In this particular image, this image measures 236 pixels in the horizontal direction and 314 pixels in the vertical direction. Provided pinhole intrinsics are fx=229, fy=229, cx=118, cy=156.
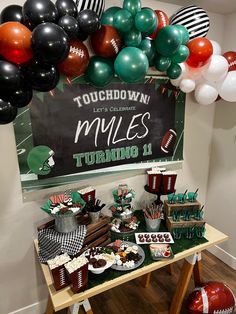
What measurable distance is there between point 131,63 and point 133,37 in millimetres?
190

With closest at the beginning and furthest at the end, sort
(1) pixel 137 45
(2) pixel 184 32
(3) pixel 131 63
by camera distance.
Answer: (3) pixel 131 63 → (1) pixel 137 45 → (2) pixel 184 32

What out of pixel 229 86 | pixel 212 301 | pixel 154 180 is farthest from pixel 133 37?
pixel 212 301

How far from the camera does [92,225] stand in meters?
1.59

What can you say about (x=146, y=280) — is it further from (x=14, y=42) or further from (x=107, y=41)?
(x=14, y=42)

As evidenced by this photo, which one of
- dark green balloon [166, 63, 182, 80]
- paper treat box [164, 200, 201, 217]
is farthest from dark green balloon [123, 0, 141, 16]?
paper treat box [164, 200, 201, 217]

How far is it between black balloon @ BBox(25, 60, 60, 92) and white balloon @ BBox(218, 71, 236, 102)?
53.4 inches

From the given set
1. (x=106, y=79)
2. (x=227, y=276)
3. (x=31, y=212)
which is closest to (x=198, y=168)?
(x=227, y=276)

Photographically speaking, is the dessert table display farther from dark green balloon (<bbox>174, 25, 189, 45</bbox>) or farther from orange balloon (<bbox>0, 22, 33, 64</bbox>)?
dark green balloon (<bbox>174, 25, 189, 45</bbox>)

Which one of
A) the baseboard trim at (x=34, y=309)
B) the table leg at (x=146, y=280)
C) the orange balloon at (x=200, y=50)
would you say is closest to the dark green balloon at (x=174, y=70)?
the orange balloon at (x=200, y=50)

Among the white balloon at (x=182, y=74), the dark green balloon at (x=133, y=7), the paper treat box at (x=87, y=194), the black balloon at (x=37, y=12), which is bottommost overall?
the paper treat box at (x=87, y=194)

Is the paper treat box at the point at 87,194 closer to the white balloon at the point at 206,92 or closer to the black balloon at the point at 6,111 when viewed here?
the black balloon at the point at 6,111

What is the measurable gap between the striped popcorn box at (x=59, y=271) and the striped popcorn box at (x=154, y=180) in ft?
3.16

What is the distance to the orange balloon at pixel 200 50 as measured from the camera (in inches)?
64.1

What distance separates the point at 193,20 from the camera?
167cm
